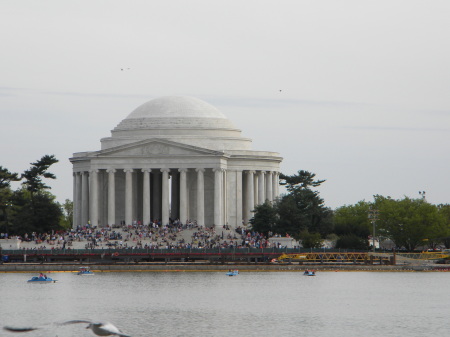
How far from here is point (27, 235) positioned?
197000 mm

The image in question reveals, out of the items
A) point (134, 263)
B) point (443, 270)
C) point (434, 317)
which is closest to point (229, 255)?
point (134, 263)

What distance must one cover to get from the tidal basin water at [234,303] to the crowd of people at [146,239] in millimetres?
15079

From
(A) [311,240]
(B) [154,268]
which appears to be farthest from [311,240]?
(B) [154,268]

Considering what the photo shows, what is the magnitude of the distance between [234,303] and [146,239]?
212 feet

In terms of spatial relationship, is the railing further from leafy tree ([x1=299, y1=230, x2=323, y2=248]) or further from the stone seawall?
leafy tree ([x1=299, y1=230, x2=323, y2=248])

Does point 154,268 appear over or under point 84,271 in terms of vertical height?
over

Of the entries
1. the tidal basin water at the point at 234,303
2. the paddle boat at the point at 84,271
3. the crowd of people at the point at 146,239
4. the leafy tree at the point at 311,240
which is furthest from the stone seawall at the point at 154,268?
the leafy tree at the point at 311,240

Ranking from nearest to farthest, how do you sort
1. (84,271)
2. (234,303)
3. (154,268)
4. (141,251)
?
(234,303), (84,271), (154,268), (141,251)

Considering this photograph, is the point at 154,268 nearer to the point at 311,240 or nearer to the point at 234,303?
the point at 311,240

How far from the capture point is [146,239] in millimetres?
190500

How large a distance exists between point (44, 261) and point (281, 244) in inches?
1264

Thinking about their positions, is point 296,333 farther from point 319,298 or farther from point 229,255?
point 229,255

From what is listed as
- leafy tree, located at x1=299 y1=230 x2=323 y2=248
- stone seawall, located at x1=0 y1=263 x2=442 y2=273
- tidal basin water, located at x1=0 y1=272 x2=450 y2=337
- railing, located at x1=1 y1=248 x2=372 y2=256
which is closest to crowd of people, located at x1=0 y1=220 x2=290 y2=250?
railing, located at x1=1 y1=248 x2=372 y2=256

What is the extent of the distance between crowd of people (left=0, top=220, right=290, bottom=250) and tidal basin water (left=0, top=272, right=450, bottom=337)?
1508cm
